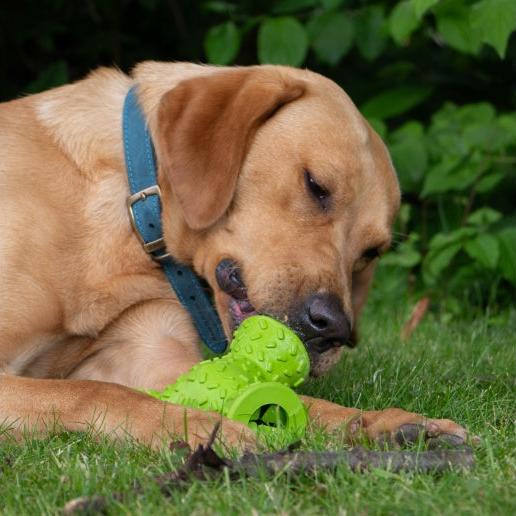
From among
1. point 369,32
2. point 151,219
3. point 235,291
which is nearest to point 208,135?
point 151,219

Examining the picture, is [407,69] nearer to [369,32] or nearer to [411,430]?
[369,32]

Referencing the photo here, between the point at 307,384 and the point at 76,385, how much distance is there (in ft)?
3.66

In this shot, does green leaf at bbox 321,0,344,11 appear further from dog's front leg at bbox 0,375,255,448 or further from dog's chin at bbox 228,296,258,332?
dog's front leg at bbox 0,375,255,448

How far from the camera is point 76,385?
11.0ft

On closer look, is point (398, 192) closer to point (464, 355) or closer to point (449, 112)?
point (464, 355)

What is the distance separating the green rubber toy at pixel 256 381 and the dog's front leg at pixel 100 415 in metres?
0.11

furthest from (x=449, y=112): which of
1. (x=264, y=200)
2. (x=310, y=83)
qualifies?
(x=264, y=200)

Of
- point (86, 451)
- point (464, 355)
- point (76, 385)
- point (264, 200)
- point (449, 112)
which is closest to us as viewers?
point (86, 451)

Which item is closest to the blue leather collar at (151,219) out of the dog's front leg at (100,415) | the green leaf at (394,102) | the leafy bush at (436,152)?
the dog's front leg at (100,415)

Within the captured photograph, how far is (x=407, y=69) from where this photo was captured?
24.7 ft

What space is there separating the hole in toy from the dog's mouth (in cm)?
50

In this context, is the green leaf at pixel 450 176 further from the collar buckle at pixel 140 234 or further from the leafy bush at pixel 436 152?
the collar buckle at pixel 140 234

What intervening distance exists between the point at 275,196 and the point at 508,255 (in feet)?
8.77

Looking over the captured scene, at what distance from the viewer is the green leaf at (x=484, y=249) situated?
590 cm
